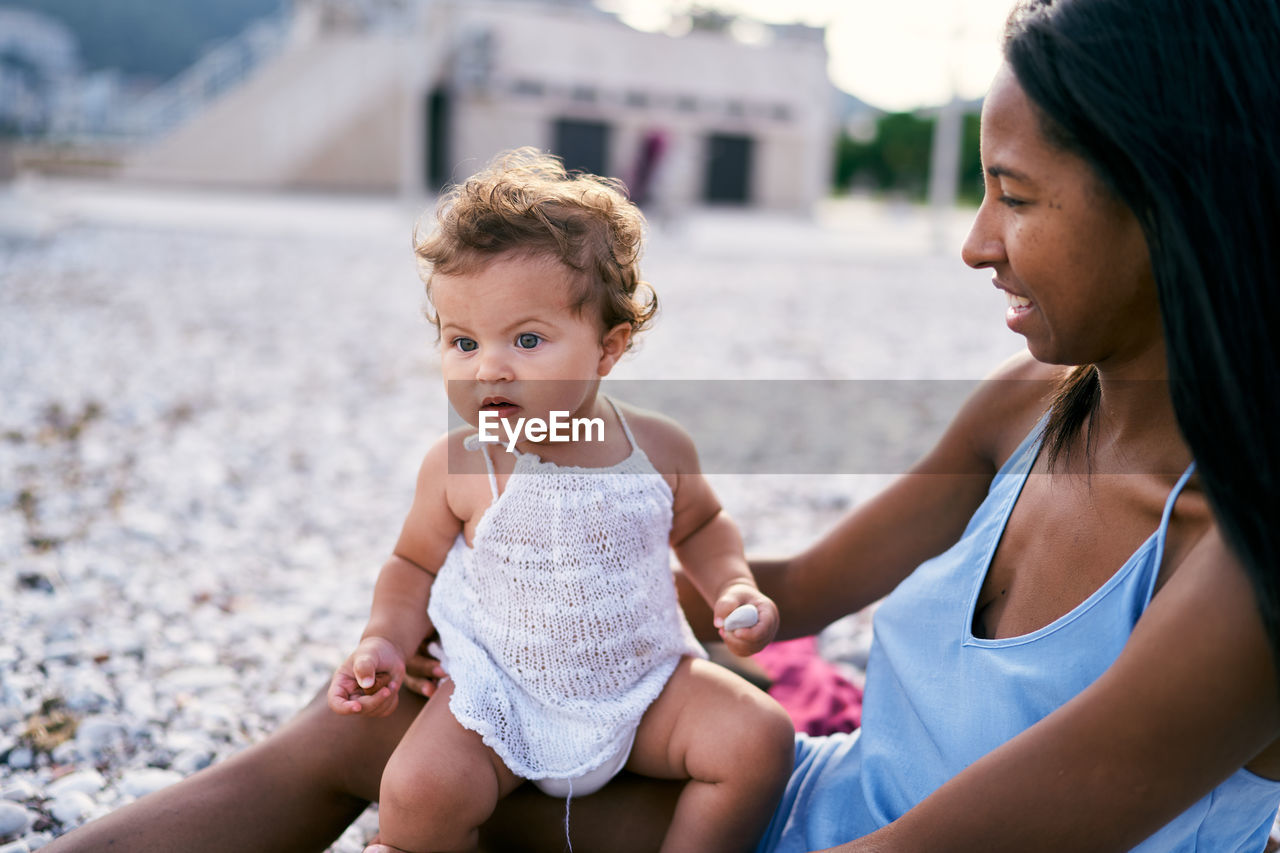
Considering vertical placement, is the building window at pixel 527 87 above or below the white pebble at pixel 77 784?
below

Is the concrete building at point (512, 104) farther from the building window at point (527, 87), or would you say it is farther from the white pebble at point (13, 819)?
the white pebble at point (13, 819)

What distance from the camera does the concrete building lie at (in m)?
21.5

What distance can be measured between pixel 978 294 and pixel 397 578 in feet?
34.1

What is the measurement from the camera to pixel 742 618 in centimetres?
142

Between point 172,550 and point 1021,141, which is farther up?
point 1021,141

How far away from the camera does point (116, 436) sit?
477cm

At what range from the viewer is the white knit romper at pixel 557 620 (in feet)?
4.66

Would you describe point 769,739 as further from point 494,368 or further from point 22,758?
point 22,758

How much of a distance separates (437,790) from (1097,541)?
81 centimetres

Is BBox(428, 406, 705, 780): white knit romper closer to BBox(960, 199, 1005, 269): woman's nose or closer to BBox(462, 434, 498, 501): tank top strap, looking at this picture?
BBox(462, 434, 498, 501): tank top strap

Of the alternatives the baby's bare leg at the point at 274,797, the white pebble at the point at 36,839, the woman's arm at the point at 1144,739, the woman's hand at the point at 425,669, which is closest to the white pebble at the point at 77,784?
the white pebble at the point at 36,839

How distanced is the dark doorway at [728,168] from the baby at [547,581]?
79.6 ft

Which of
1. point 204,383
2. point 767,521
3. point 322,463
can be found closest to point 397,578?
point 767,521

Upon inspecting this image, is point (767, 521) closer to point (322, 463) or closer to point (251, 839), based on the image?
point (322, 463)
